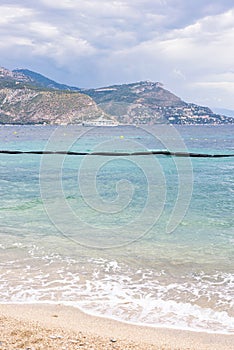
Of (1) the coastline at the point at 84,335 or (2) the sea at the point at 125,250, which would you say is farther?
(2) the sea at the point at 125,250

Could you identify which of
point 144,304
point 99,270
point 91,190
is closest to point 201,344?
point 144,304

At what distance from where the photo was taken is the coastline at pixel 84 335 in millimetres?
6672

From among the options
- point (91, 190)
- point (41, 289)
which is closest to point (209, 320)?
point (41, 289)

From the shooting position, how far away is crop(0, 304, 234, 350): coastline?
6672 millimetres

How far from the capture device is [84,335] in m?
7.08

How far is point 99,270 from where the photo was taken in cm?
1084

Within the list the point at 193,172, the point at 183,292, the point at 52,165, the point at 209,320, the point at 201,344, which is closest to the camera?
the point at 201,344

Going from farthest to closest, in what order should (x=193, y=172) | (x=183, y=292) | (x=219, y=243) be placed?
(x=193, y=172)
(x=219, y=243)
(x=183, y=292)

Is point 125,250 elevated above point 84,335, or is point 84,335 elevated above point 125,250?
point 125,250

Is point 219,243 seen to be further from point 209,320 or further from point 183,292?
point 209,320

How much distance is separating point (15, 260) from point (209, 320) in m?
5.83

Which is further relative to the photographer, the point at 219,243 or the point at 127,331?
the point at 219,243

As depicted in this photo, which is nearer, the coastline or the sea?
the coastline

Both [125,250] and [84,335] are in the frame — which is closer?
[84,335]
